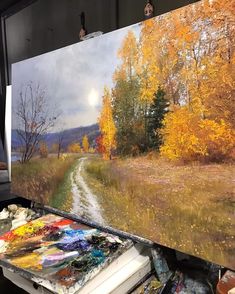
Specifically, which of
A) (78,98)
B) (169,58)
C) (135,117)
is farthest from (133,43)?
(78,98)

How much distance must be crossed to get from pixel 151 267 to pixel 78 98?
0.86m

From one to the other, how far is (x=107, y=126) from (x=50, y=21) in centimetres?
97

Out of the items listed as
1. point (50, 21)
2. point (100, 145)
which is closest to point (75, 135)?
point (100, 145)

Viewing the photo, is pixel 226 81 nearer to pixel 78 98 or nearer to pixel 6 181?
pixel 78 98

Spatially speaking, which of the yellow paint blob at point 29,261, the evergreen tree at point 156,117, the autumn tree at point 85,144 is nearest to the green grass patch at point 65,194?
the autumn tree at point 85,144

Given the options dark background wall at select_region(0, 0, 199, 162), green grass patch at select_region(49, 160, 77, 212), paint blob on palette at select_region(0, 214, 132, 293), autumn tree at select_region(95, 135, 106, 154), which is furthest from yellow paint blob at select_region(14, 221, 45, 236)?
dark background wall at select_region(0, 0, 199, 162)

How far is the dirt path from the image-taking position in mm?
1277

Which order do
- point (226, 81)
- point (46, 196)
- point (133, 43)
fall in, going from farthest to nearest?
1. point (46, 196)
2. point (133, 43)
3. point (226, 81)

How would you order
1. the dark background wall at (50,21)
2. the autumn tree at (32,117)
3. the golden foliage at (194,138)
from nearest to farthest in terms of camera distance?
the golden foliage at (194,138) → the dark background wall at (50,21) → the autumn tree at (32,117)

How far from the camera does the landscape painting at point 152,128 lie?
865 millimetres

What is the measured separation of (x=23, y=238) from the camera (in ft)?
4.23

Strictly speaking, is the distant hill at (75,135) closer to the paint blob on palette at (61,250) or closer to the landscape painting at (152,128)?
the landscape painting at (152,128)

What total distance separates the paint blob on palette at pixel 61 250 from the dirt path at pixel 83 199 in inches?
2.7

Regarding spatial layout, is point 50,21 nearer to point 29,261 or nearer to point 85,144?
point 85,144
